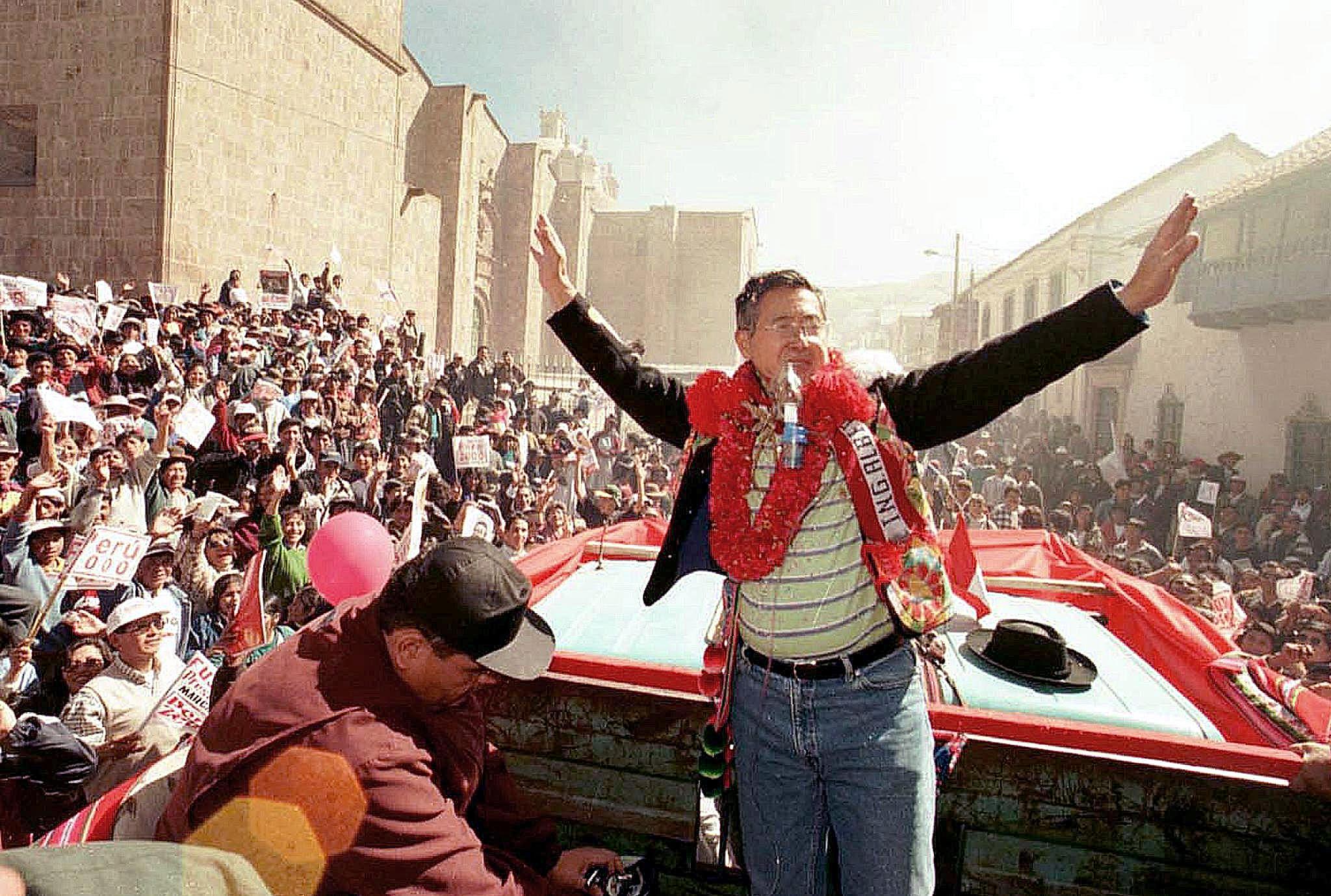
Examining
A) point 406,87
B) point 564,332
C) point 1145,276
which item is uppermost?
point 406,87

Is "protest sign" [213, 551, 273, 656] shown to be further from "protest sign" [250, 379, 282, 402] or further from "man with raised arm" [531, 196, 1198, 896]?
"protest sign" [250, 379, 282, 402]

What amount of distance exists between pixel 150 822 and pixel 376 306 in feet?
71.3

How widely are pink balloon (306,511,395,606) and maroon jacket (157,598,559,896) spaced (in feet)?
3.70

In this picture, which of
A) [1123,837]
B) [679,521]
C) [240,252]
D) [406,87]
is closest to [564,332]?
[679,521]

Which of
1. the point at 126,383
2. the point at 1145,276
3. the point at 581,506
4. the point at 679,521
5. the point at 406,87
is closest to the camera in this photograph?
the point at 1145,276

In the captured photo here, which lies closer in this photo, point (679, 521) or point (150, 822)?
point (150, 822)

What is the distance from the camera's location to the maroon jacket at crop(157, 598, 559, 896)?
5.72 ft

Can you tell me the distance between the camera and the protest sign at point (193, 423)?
262 inches

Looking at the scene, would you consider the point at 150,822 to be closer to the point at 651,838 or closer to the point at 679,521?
the point at 651,838

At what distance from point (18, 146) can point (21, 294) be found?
1074cm

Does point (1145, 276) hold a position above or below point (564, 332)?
above

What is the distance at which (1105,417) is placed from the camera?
80.8 ft

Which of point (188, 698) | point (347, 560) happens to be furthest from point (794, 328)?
point (188, 698)

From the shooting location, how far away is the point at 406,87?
25.4 meters
